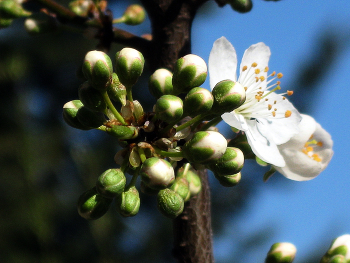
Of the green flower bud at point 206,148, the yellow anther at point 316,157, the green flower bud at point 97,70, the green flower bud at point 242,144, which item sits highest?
the green flower bud at point 97,70

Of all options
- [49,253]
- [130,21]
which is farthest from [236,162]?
[49,253]

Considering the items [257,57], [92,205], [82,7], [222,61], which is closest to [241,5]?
[257,57]

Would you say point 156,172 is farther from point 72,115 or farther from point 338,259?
point 338,259

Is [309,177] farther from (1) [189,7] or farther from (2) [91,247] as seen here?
(2) [91,247]

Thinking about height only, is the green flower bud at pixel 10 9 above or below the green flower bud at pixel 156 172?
A: below

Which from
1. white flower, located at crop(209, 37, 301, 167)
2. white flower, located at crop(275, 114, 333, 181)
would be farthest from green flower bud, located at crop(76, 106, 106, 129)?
white flower, located at crop(275, 114, 333, 181)

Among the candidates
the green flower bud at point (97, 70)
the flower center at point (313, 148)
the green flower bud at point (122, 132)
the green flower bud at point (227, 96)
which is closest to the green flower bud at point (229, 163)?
the green flower bud at point (227, 96)

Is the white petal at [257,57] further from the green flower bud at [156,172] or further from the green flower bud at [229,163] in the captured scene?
the green flower bud at [156,172]
